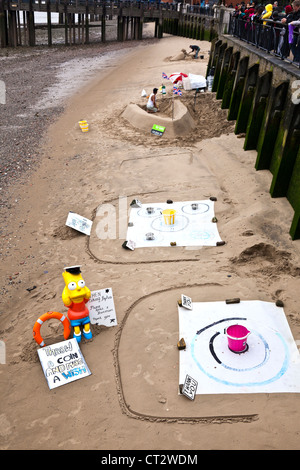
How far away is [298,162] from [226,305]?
457 centimetres

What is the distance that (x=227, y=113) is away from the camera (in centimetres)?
1675

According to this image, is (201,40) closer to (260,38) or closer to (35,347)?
(260,38)

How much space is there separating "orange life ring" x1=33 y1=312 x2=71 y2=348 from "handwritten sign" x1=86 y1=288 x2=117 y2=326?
1.68 feet

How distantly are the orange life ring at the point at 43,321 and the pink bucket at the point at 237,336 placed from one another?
257 cm

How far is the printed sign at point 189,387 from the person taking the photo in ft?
18.1

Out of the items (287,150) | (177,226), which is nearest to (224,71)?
(287,150)

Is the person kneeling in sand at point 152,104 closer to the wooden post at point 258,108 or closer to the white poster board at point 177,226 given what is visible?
the wooden post at point 258,108

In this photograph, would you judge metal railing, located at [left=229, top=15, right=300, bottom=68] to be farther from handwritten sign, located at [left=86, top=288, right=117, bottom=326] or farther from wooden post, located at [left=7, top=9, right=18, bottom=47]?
wooden post, located at [left=7, top=9, right=18, bottom=47]

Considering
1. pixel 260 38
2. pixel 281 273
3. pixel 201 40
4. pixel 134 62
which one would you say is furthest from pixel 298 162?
pixel 201 40

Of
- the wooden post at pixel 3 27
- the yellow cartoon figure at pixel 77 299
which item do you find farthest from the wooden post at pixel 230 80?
the wooden post at pixel 3 27

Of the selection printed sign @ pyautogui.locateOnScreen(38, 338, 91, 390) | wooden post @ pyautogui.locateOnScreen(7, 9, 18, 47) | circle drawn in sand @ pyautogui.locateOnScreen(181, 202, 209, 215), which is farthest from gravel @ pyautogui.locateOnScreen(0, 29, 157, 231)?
printed sign @ pyautogui.locateOnScreen(38, 338, 91, 390)

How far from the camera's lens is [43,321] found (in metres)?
6.30

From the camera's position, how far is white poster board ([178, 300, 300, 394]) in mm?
5668

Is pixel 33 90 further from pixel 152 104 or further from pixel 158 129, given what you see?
pixel 158 129
